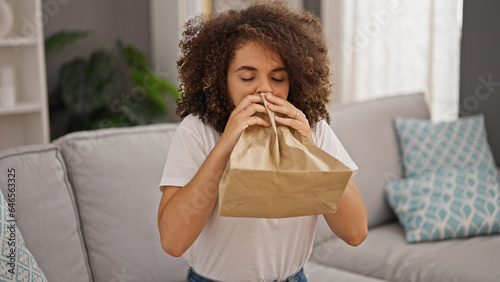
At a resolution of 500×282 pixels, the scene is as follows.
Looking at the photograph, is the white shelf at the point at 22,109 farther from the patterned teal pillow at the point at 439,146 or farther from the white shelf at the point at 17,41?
the patterned teal pillow at the point at 439,146

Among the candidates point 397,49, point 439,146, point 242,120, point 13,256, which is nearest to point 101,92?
point 397,49

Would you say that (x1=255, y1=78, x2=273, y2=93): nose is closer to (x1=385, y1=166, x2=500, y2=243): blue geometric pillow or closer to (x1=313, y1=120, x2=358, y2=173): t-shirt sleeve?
(x1=313, y1=120, x2=358, y2=173): t-shirt sleeve

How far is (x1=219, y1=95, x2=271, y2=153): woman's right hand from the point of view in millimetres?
1168

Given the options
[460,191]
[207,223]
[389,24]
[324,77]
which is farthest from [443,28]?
[207,223]

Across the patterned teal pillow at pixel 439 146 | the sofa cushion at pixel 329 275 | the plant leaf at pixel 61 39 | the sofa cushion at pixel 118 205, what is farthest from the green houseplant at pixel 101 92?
the sofa cushion at pixel 329 275

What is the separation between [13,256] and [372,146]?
1610 mm

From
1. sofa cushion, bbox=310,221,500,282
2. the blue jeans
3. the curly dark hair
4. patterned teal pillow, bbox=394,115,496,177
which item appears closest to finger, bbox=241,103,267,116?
the curly dark hair

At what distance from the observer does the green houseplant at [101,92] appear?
360 centimetres

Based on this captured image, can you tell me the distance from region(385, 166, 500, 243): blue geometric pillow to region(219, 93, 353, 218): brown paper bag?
4.26ft

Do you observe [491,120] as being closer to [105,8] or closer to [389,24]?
[389,24]

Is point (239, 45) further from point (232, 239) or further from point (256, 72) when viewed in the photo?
point (232, 239)

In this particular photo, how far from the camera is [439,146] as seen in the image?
2.57 m

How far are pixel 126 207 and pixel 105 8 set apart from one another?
2.58 metres

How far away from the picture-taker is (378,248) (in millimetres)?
2234
